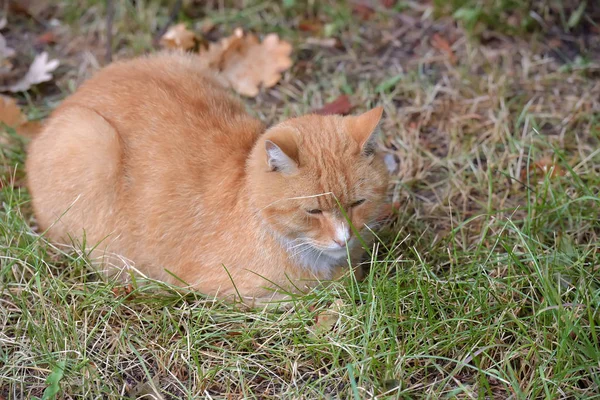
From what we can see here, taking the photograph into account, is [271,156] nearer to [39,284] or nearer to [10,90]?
[39,284]

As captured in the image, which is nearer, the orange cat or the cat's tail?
the orange cat

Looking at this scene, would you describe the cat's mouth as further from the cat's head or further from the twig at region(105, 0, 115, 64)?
the twig at region(105, 0, 115, 64)

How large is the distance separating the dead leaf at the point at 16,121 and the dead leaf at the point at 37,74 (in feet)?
1.59

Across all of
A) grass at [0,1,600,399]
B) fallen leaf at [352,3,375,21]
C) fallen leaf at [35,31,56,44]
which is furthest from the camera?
fallen leaf at [352,3,375,21]

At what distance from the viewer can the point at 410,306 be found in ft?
10.4

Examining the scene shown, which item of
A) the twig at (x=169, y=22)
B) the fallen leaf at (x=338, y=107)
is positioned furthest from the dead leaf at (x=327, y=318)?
the twig at (x=169, y=22)

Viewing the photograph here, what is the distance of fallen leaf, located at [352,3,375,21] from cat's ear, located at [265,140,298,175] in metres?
2.75

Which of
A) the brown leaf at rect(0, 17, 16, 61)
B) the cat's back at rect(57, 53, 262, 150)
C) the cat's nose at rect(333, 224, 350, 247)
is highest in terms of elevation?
the cat's back at rect(57, 53, 262, 150)

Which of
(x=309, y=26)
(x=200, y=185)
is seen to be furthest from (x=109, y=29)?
(x=200, y=185)

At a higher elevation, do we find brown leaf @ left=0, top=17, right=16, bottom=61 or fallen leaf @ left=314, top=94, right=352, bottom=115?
brown leaf @ left=0, top=17, right=16, bottom=61

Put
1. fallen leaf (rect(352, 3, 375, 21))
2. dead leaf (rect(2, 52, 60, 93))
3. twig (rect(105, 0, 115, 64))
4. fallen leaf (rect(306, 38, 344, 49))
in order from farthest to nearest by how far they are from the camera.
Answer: fallen leaf (rect(352, 3, 375, 21))
fallen leaf (rect(306, 38, 344, 49))
dead leaf (rect(2, 52, 60, 93))
twig (rect(105, 0, 115, 64))

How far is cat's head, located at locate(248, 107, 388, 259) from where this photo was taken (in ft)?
9.91

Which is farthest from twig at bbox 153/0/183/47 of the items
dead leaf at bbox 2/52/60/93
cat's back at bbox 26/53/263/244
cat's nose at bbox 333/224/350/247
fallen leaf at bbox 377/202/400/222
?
cat's nose at bbox 333/224/350/247

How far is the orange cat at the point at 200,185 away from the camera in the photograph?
3.07m
